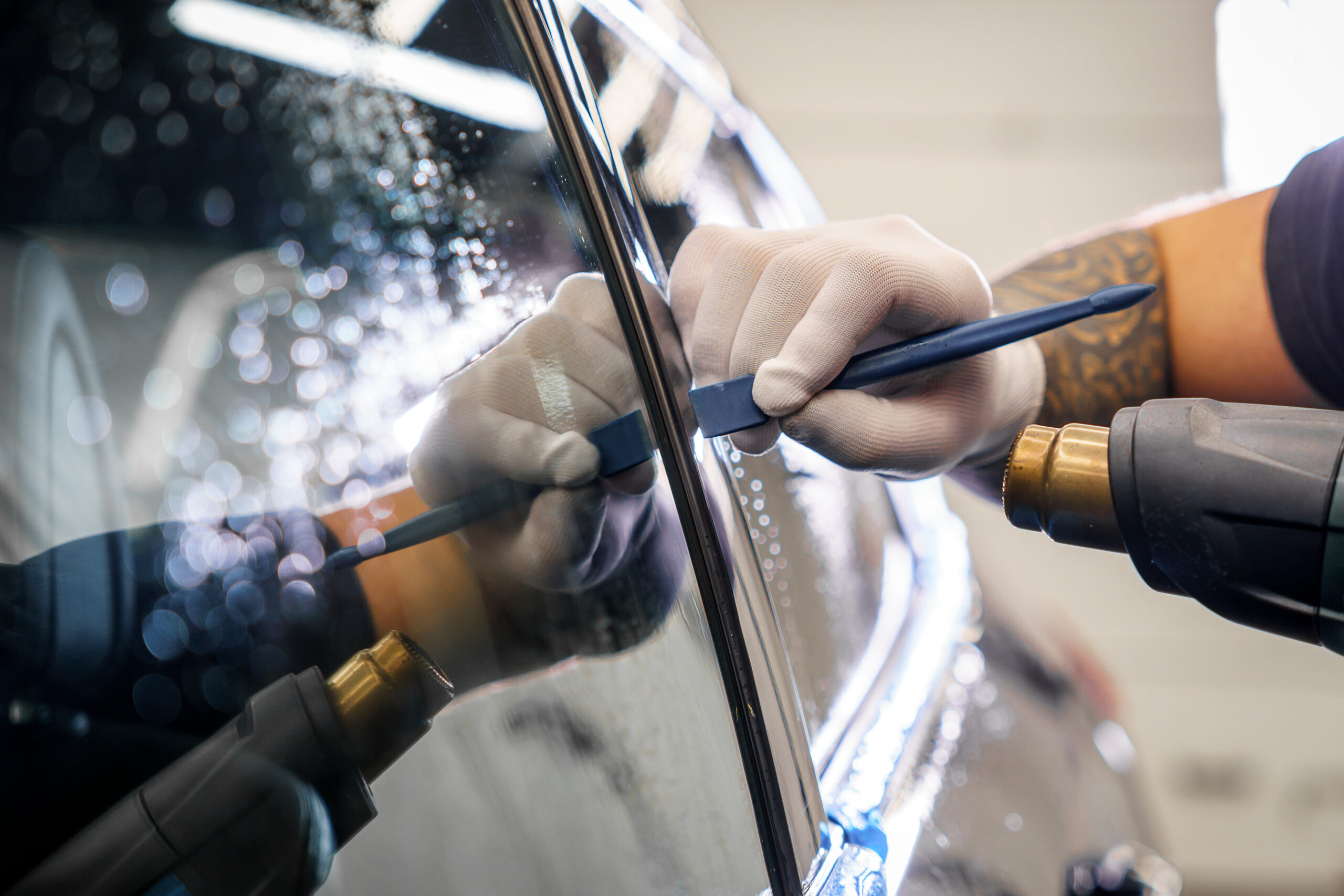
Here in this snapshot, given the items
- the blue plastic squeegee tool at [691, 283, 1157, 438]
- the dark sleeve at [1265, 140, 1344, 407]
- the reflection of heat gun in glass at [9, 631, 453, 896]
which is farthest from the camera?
the dark sleeve at [1265, 140, 1344, 407]

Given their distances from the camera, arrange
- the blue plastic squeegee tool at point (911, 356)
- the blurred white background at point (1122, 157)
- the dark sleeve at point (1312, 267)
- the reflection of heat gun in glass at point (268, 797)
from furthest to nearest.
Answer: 1. the blurred white background at point (1122, 157)
2. the dark sleeve at point (1312, 267)
3. the blue plastic squeegee tool at point (911, 356)
4. the reflection of heat gun in glass at point (268, 797)

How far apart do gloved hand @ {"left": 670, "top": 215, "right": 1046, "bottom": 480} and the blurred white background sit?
0.83m

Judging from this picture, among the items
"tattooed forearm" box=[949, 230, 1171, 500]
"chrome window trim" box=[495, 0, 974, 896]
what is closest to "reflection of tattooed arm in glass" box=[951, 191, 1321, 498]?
"tattooed forearm" box=[949, 230, 1171, 500]

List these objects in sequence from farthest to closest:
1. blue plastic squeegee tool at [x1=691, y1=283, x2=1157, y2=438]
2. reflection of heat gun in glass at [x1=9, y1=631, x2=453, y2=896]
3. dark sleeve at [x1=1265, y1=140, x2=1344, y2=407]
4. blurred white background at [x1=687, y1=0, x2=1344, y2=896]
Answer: blurred white background at [x1=687, y1=0, x2=1344, y2=896] → dark sleeve at [x1=1265, y1=140, x2=1344, y2=407] → blue plastic squeegee tool at [x1=691, y1=283, x2=1157, y2=438] → reflection of heat gun in glass at [x1=9, y1=631, x2=453, y2=896]

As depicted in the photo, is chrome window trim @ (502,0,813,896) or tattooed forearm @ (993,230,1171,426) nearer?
chrome window trim @ (502,0,813,896)

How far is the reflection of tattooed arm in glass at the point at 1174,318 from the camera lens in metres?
0.55

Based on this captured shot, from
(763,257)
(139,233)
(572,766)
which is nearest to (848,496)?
(763,257)

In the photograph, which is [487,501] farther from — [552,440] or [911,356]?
[911,356]

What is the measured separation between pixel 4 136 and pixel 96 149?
0.02m

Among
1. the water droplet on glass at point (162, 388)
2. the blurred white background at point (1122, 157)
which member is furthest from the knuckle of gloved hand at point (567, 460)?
the blurred white background at point (1122, 157)

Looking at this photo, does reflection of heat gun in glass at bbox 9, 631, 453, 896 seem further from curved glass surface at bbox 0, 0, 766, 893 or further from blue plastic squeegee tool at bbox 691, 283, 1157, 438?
blue plastic squeegee tool at bbox 691, 283, 1157, 438

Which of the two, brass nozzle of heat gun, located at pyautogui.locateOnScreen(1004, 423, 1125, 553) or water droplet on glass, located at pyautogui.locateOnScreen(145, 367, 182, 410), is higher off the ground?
water droplet on glass, located at pyautogui.locateOnScreen(145, 367, 182, 410)

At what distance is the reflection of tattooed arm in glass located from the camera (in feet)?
1.82

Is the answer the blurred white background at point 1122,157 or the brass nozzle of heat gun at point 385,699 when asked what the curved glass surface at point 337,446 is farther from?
the blurred white background at point 1122,157
